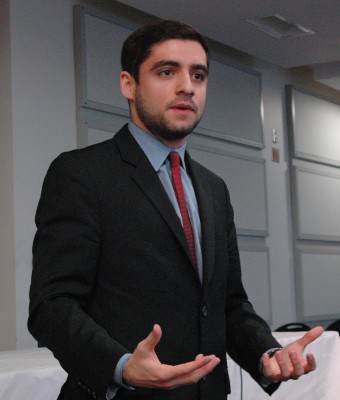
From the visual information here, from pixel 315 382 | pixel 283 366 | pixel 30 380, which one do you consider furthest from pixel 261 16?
pixel 283 366

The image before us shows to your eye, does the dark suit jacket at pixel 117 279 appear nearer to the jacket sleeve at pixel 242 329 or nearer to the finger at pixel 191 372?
the jacket sleeve at pixel 242 329

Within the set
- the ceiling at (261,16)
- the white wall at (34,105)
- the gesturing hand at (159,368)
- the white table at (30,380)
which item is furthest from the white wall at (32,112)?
the gesturing hand at (159,368)

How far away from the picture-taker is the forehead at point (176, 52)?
4.99 ft

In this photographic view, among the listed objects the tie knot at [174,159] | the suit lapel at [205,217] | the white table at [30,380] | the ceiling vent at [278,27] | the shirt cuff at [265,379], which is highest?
the ceiling vent at [278,27]

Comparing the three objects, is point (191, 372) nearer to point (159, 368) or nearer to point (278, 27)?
point (159, 368)

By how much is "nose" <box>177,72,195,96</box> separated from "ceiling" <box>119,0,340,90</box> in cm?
341

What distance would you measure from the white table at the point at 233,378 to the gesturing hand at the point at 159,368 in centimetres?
109

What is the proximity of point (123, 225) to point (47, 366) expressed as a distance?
1.06m

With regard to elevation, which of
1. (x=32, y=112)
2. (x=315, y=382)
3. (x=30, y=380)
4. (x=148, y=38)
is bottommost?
(x=315, y=382)

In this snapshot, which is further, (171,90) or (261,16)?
(261,16)

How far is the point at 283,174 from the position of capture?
264 inches

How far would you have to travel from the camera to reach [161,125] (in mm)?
1517

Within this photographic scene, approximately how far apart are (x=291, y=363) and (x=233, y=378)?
→ 153cm

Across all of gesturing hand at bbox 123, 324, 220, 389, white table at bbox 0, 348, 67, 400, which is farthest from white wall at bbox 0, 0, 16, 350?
gesturing hand at bbox 123, 324, 220, 389
